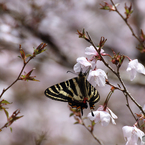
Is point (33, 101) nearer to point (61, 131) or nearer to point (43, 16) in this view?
point (61, 131)

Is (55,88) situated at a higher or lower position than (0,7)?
lower

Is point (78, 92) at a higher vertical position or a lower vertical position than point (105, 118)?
higher

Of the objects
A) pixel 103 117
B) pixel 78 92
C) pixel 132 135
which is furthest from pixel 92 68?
pixel 132 135

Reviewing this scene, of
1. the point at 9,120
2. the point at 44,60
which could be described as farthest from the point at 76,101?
the point at 44,60

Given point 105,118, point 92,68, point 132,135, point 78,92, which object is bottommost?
point 132,135

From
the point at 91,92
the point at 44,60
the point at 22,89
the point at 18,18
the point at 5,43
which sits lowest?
the point at 91,92

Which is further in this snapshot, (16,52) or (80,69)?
(16,52)

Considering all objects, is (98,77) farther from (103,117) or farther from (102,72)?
(103,117)

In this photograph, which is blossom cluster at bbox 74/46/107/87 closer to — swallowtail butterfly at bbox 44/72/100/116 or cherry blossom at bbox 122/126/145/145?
swallowtail butterfly at bbox 44/72/100/116

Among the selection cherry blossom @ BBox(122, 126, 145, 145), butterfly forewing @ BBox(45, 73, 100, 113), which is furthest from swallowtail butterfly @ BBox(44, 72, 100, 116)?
cherry blossom @ BBox(122, 126, 145, 145)
